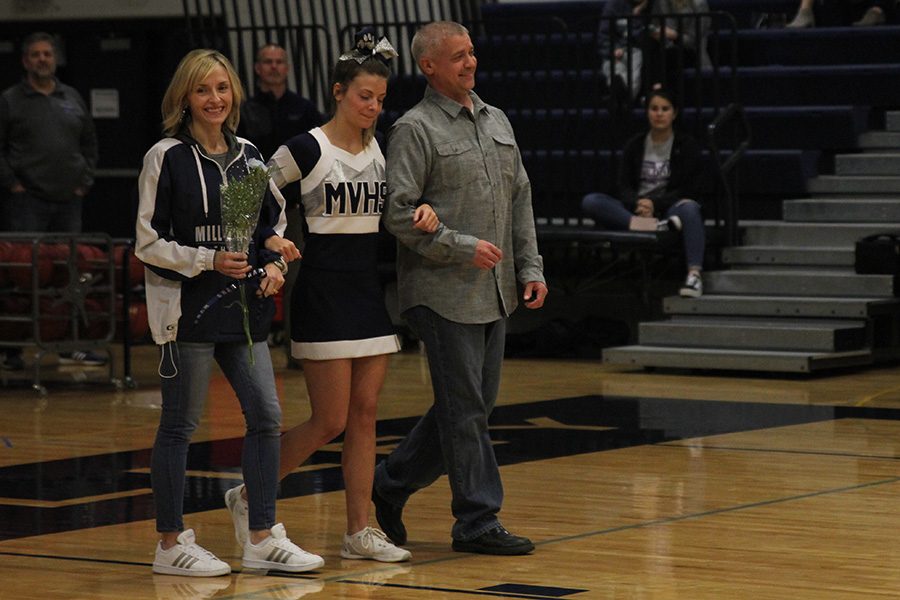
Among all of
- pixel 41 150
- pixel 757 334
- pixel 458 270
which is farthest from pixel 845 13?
pixel 458 270

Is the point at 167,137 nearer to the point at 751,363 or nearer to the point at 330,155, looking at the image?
the point at 330,155

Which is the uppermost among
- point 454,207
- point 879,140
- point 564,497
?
point 879,140

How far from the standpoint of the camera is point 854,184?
41.1ft

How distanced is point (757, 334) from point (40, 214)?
442cm

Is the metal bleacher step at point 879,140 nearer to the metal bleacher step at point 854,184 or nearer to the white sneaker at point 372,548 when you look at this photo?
the metal bleacher step at point 854,184

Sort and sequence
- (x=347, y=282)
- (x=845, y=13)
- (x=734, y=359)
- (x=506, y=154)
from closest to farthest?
(x=347, y=282) → (x=506, y=154) → (x=734, y=359) → (x=845, y=13)

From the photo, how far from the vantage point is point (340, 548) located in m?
5.59

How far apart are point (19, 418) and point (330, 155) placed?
171 inches

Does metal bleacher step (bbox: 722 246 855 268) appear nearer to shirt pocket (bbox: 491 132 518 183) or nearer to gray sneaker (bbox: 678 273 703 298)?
gray sneaker (bbox: 678 273 703 298)

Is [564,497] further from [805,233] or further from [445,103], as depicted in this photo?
[805,233]

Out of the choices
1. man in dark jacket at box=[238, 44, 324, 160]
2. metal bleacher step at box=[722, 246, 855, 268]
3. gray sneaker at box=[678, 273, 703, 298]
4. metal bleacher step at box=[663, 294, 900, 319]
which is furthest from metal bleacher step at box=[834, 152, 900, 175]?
man in dark jacket at box=[238, 44, 324, 160]

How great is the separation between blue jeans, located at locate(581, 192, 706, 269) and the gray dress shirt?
627 centimetres

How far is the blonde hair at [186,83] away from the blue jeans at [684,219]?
6860 mm

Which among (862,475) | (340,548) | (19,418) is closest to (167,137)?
(340,548)
